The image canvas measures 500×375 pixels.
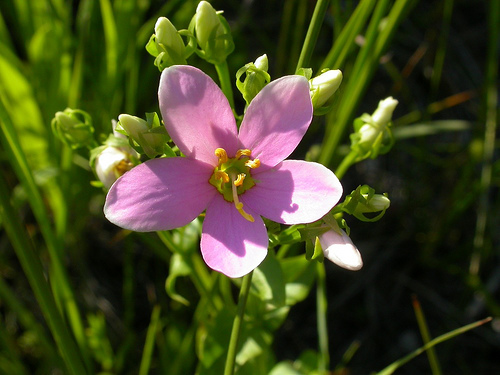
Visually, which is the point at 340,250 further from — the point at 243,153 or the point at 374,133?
the point at 374,133

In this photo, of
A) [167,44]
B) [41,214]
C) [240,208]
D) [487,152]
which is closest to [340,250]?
[240,208]

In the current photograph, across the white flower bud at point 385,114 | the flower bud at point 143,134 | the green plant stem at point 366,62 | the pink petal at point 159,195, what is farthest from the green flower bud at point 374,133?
the flower bud at point 143,134

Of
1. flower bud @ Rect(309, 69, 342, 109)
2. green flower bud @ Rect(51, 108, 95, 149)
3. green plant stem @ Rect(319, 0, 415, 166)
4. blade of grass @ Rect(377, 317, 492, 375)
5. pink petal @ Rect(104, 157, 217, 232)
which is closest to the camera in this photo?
pink petal @ Rect(104, 157, 217, 232)

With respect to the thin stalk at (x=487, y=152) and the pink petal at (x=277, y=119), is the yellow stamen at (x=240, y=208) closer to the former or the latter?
the pink petal at (x=277, y=119)

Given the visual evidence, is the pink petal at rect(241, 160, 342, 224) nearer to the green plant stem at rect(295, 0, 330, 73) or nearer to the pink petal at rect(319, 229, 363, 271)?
the pink petal at rect(319, 229, 363, 271)

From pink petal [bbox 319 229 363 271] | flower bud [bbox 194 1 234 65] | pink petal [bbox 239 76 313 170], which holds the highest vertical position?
flower bud [bbox 194 1 234 65]

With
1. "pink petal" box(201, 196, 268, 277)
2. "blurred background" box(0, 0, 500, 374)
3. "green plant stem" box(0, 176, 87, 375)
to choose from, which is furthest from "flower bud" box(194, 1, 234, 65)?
"blurred background" box(0, 0, 500, 374)
